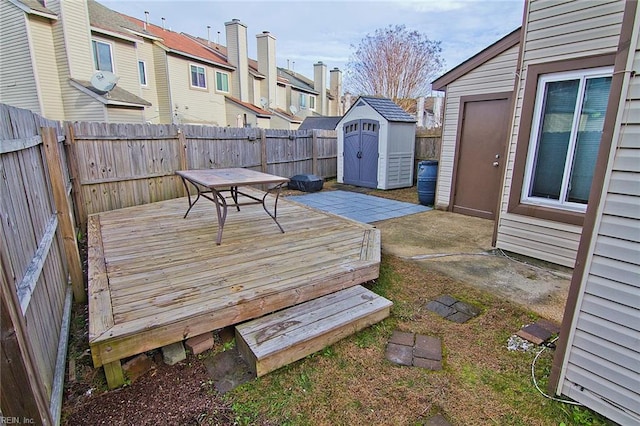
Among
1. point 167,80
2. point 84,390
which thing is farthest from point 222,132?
point 167,80

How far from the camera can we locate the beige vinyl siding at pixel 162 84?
12758 millimetres

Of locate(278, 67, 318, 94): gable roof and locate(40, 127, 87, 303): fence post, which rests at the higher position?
locate(278, 67, 318, 94): gable roof

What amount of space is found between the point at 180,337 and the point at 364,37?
→ 20.9 meters

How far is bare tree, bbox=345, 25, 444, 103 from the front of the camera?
724 inches

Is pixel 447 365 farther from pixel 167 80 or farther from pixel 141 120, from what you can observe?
pixel 167 80

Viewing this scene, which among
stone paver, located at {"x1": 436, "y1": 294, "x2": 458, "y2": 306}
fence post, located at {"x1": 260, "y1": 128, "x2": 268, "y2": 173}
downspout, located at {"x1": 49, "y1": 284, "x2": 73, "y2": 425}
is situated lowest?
stone paver, located at {"x1": 436, "y1": 294, "x2": 458, "y2": 306}

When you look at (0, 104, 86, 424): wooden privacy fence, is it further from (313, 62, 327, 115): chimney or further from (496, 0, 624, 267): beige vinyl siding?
(313, 62, 327, 115): chimney

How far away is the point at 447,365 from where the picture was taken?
78.1 inches

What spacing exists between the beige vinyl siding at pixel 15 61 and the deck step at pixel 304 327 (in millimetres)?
11268

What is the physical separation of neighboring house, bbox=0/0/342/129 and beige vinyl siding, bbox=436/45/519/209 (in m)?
9.58

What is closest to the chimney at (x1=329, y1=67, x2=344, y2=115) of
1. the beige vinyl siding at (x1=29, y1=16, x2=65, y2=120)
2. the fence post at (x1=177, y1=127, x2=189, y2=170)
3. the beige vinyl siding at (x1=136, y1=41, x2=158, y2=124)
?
the beige vinyl siding at (x1=136, y1=41, x2=158, y2=124)

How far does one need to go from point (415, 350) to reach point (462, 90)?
194 inches

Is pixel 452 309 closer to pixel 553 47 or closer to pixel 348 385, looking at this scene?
pixel 348 385

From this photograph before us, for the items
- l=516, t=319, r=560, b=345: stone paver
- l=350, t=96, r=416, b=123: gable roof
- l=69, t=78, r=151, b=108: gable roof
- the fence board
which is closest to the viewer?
the fence board
